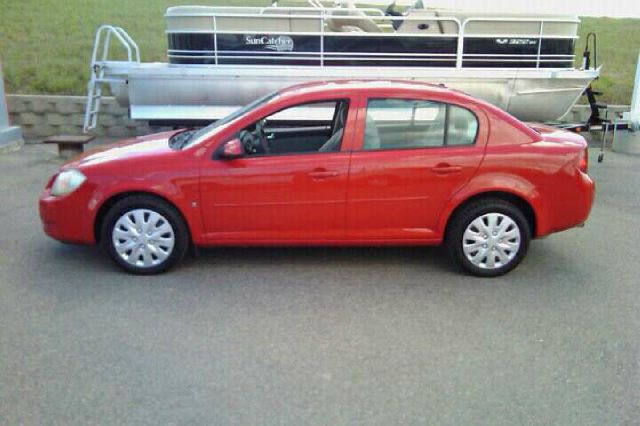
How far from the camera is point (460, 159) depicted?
4867 mm

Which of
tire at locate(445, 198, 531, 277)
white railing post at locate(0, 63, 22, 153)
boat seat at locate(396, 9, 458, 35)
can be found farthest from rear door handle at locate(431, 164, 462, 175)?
white railing post at locate(0, 63, 22, 153)

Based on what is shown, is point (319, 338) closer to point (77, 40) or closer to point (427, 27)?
point (427, 27)

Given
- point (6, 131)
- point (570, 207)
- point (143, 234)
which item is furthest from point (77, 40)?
point (570, 207)

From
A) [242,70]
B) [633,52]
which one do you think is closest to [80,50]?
[242,70]

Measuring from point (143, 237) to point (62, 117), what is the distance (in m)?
6.81

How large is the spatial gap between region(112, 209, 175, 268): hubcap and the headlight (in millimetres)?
456

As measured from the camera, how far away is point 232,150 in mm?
4820

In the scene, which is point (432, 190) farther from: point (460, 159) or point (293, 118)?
point (293, 118)

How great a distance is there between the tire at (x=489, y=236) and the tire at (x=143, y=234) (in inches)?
87.4

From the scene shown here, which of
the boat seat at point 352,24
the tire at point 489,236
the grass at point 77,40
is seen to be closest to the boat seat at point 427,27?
the boat seat at point 352,24

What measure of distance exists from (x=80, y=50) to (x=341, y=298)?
11.9m

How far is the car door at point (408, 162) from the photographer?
4863 mm

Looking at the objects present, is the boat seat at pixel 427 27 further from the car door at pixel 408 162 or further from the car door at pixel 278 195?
the car door at pixel 278 195

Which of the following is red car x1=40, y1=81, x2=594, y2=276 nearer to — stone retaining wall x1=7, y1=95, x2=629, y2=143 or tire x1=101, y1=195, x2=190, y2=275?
tire x1=101, y1=195, x2=190, y2=275
